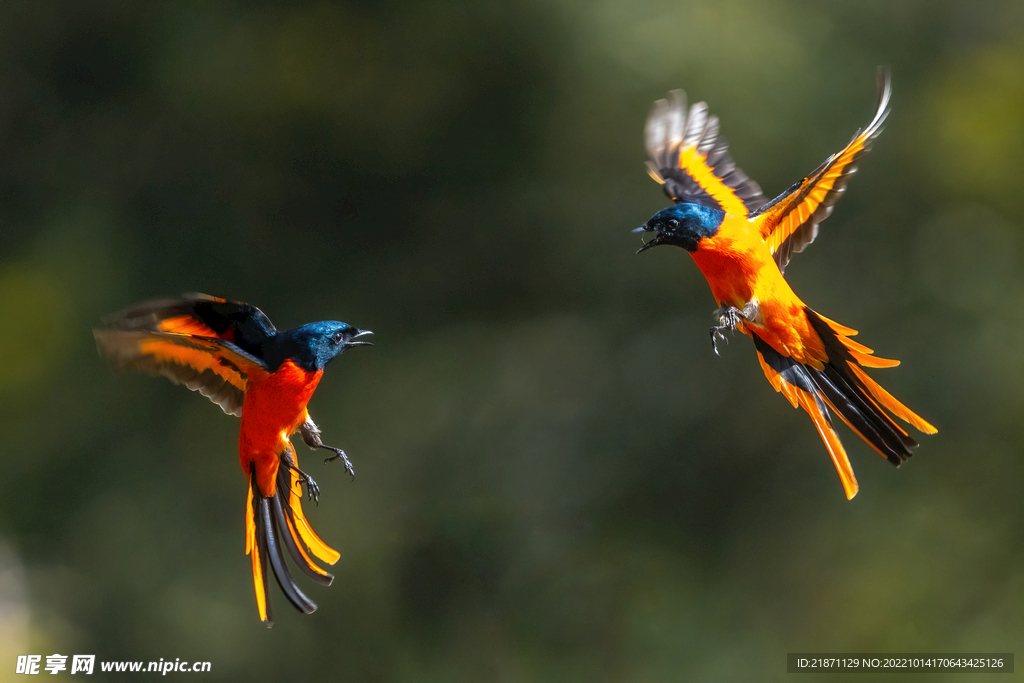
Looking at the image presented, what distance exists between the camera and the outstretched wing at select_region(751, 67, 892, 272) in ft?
7.04

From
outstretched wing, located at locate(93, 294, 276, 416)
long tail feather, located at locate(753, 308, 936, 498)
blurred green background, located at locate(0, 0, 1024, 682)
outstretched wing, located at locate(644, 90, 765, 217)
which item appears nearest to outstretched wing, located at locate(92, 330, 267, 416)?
outstretched wing, located at locate(93, 294, 276, 416)

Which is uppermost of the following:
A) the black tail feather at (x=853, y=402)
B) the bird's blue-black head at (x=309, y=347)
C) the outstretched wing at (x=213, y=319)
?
the outstretched wing at (x=213, y=319)

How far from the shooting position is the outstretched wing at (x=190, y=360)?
6.70 feet

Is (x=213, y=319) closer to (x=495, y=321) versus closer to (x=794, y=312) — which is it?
(x=794, y=312)

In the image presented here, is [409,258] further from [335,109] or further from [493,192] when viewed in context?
[335,109]

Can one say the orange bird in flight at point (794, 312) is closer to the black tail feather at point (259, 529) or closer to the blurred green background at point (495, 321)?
the black tail feather at point (259, 529)

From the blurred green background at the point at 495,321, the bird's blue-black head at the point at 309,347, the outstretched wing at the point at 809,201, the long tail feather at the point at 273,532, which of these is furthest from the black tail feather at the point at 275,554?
the blurred green background at the point at 495,321

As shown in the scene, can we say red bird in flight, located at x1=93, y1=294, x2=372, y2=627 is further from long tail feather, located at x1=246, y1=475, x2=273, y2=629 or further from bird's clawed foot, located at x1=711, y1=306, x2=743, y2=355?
bird's clawed foot, located at x1=711, y1=306, x2=743, y2=355

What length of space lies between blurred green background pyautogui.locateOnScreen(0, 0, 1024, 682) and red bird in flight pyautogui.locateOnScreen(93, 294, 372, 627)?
7.64 metres

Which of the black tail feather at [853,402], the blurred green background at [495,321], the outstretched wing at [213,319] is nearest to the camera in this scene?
the black tail feather at [853,402]

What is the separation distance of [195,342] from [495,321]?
959 centimetres

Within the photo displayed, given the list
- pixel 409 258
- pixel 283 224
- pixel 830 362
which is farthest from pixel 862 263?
pixel 830 362

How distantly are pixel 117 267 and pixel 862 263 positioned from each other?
9490mm

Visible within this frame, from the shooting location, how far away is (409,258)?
40.0 ft
